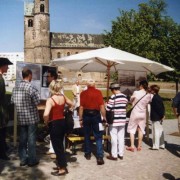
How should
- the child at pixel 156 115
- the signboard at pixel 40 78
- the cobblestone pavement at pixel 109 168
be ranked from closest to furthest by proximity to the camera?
the cobblestone pavement at pixel 109 168 < the child at pixel 156 115 < the signboard at pixel 40 78

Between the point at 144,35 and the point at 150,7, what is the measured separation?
1876 cm

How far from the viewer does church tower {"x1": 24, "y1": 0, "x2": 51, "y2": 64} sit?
7250cm

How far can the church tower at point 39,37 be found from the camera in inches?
2854

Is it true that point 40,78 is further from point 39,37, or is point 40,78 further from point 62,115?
point 39,37

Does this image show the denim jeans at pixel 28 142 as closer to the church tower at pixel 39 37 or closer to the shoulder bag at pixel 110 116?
the shoulder bag at pixel 110 116

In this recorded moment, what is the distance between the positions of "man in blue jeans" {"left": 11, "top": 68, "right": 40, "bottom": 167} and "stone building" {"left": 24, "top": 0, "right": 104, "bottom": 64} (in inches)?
2604

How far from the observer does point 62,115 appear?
6.24m

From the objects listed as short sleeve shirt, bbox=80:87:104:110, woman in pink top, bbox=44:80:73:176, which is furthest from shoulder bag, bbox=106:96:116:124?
woman in pink top, bbox=44:80:73:176

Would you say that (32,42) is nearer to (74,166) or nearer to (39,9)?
(39,9)

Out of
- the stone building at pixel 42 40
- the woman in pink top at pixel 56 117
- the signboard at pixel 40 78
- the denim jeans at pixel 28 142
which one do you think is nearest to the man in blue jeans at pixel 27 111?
the denim jeans at pixel 28 142

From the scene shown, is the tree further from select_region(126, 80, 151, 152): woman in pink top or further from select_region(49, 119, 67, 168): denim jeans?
select_region(49, 119, 67, 168): denim jeans

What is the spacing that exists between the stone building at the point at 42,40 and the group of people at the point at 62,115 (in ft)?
214

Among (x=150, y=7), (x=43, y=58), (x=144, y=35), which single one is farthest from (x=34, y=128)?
(x=43, y=58)

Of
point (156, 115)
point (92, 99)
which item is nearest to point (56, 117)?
point (92, 99)
